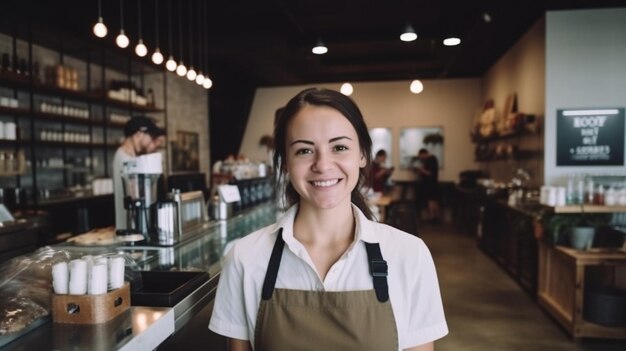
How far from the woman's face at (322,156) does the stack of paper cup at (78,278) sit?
754mm

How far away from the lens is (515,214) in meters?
5.22

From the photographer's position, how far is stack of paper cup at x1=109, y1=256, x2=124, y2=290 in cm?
147

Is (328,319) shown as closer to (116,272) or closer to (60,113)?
(116,272)

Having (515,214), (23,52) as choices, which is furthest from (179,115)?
(515,214)

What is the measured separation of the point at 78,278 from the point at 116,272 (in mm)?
116

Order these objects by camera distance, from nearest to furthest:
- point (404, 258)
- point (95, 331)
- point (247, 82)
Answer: point (404, 258)
point (95, 331)
point (247, 82)

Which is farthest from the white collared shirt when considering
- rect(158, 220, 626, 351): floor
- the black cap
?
the black cap

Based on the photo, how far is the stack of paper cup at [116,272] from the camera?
1.47m

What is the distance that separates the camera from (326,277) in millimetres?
1207

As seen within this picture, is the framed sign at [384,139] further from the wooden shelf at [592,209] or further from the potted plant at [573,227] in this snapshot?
the wooden shelf at [592,209]

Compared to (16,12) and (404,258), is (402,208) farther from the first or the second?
(16,12)

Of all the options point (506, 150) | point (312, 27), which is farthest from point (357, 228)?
point (506, 150)

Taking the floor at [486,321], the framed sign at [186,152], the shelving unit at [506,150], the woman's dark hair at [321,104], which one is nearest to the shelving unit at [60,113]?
the framed sign at [186,152]

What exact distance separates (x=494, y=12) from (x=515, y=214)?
2429 mm
